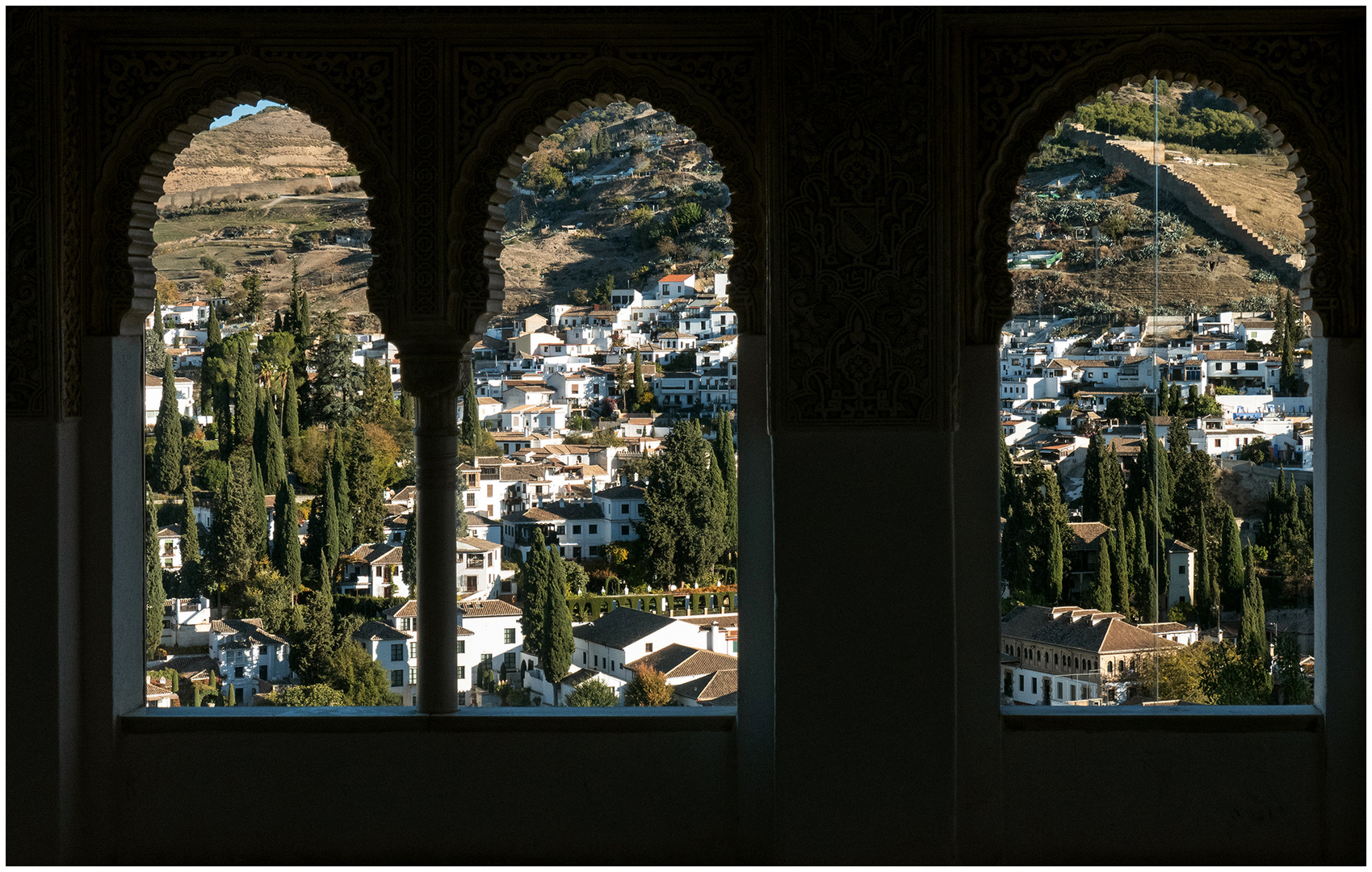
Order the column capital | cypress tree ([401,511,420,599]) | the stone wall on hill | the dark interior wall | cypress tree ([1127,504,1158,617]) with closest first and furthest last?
the dark interior wall → the column capital → cypress tree ([1127,504,1158,617]) → cypress tree ([401,511,420,599]) → the stone wall on hill

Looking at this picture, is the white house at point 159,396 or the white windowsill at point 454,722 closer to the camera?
the white windowsill at point 454,722

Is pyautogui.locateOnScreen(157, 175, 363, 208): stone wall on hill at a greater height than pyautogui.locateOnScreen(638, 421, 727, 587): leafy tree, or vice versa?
pyautogui.locateOnScreen(157, 175, 363, 208): stone wall on hill

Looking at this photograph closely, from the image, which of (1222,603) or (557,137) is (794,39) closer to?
(557,137)

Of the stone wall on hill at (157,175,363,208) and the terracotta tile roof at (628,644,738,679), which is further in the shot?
the stone wall on hill at (157,175,363,208)

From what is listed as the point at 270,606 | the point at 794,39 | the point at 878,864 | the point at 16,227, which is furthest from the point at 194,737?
the point at 794,39

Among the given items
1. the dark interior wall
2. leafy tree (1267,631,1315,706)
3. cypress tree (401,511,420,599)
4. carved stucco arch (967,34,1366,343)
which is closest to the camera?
the dark interior wall

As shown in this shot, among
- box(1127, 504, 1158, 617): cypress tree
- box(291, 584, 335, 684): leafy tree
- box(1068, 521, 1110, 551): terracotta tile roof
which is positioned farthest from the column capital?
box(1127, 504, 1158, 617): cypress tree

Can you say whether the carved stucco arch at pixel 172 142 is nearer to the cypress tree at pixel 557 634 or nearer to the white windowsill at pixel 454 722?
the cypress tree at pixel 557 634

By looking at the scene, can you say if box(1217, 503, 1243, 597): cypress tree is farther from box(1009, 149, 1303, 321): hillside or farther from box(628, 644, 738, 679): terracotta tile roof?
box(628, 644, 738, 679): terracotta tile roof

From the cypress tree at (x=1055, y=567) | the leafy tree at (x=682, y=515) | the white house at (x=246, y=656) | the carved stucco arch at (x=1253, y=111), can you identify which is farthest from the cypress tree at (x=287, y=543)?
the cypress tree at (x=1055, y=567)
